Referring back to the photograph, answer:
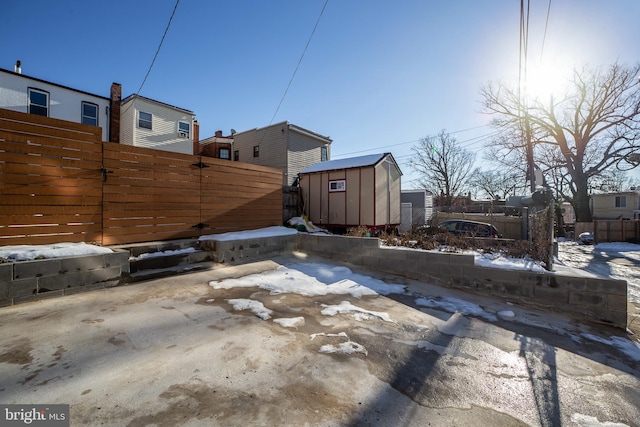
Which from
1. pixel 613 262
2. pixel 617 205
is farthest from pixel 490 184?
pixel 613 262

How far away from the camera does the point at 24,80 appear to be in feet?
34.8

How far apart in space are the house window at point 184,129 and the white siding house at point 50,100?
309 cm

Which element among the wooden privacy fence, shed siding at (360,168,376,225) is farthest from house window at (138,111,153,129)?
shed siding at (360,168,376,225)

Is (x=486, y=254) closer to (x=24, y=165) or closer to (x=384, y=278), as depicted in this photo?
(x=384, y=278)

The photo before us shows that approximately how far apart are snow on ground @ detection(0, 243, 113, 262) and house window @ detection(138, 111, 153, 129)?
36.2ft

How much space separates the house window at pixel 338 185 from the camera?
10.7 meters

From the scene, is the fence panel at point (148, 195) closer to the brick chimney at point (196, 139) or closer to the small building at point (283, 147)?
the small building at point (283, 147)

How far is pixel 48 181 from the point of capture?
4316mm

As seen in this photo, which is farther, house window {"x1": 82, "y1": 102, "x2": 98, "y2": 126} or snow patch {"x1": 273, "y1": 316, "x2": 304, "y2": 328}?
house window {"x1": 82, "y1": 102, "x2": 98, "y2": 126}

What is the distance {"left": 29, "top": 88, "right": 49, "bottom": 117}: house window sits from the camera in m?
10.9

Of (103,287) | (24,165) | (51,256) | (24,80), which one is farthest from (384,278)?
(24,80)

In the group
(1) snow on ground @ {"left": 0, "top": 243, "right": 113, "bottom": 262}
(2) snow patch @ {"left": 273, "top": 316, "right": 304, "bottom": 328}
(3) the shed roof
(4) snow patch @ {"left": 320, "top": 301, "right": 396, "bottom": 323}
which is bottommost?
(4) snow patch @ {"left": 320, "top": 301, "right": 396, "bottom": 323}

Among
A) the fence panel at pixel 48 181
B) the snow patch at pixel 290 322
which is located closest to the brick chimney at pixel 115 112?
the fence panel at pixel 48 181

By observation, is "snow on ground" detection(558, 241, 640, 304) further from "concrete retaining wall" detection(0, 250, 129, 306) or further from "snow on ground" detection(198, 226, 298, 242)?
"concrete retaining wall" detection(0, 250, 129, 306)
